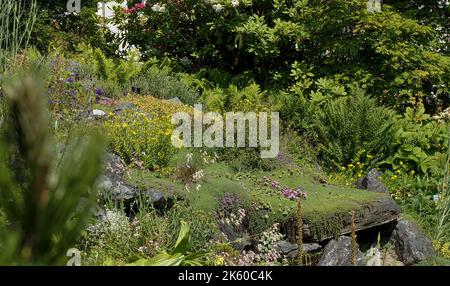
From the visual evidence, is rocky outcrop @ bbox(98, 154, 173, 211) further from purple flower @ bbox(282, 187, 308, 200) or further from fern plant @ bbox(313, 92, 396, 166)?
fern plant @ bbox(313, 92, 396, 166)

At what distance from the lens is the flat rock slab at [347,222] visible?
5754mm

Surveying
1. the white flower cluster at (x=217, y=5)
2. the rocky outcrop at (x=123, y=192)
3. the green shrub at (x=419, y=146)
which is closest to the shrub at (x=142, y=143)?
the rocky outcrop at (x=123, y=192)

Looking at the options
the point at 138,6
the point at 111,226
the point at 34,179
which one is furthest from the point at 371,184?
the point at 34,179

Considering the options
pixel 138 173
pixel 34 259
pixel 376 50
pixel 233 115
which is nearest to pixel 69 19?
pixel 233 115

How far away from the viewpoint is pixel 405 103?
884 centimetres

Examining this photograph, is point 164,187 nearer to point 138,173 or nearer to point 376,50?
point 138,173

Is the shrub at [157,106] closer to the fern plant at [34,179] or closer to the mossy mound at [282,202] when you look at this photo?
the mossy mound at [282,202]

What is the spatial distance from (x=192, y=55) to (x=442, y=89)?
381 centimetres

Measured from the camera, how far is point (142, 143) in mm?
5910

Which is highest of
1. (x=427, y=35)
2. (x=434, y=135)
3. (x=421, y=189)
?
(x=427, y=35)

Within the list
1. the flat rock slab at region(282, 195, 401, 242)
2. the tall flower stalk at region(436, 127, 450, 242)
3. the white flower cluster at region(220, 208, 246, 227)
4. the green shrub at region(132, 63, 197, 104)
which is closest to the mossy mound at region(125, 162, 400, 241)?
the flat rock slab at region(282, 195, 401, 242)

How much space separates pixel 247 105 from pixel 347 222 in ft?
8.06

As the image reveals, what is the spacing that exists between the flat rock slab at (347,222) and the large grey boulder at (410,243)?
0.14 meters

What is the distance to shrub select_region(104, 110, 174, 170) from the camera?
19.1ft
